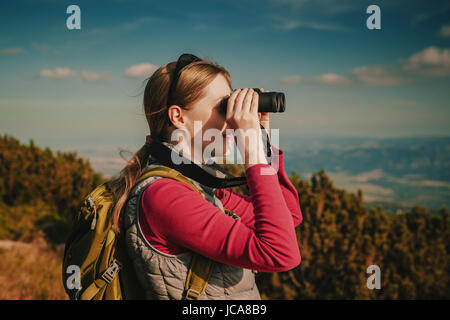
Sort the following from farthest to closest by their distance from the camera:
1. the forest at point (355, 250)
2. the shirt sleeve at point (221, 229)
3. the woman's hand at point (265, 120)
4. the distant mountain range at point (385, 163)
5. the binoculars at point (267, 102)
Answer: the distant mountain range at point (385, 163), the forest at point (355, 250), the woman's hand at point (265, 120), the binoculars at point (267, 102), the shirt sleeve at point (221, 229)

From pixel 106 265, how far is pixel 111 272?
0.11ft

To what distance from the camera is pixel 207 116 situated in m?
1.48

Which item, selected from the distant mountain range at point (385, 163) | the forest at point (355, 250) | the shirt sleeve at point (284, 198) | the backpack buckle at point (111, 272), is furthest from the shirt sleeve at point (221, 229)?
the distant mountain range at point (385, 163)

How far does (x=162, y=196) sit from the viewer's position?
1156mm

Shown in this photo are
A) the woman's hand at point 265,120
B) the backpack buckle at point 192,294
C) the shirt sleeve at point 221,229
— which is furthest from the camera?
the woman's hand at point 265,120

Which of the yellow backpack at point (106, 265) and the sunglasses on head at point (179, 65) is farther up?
the sunglasses on head at point (179, 65)

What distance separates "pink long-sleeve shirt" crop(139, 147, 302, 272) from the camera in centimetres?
113

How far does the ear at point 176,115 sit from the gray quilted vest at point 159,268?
354 millimetres

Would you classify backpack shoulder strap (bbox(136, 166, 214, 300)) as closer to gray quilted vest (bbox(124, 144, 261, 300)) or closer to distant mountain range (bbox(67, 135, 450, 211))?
gray quilted vest (bbox(124, 144, 261, 300))

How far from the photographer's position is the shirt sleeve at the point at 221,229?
44.6 inches

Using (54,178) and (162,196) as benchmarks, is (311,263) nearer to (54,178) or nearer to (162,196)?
(162,196)

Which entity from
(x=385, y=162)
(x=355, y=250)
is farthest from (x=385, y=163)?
(x=355, y=250)

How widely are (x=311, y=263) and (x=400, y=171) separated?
193 ft

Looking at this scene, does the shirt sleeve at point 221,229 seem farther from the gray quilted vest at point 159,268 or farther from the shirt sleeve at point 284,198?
the shirt sleeve at point 284,198
